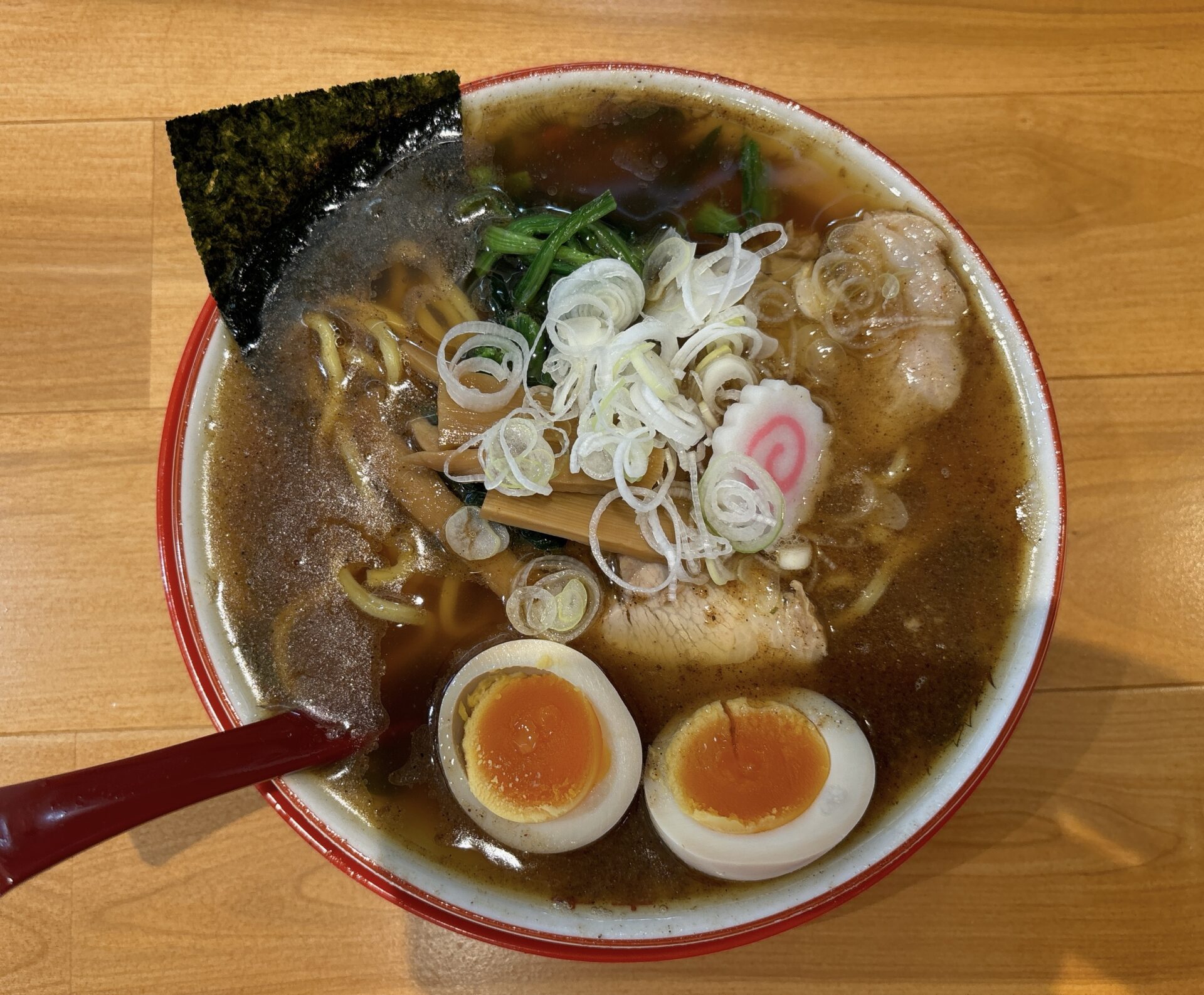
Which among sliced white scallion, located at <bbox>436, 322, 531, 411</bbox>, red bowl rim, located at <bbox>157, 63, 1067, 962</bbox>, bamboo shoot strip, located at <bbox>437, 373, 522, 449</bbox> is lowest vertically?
red bowl rim, located at <bbox>157, 63, 1067, 962</bbox>

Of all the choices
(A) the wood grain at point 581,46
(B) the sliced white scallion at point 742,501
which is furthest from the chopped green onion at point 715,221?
(B) the sliced white scallion at point 742,501

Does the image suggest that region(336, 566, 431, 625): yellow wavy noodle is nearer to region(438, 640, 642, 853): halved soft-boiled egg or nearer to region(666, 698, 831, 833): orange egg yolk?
region(438, 640, 642, 853): halved soft-boiled egg

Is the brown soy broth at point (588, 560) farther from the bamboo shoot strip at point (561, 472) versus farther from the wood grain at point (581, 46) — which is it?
the wood grain at point (581, 46)

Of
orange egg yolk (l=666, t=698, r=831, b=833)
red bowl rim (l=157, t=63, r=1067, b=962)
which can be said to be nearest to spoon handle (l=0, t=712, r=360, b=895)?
red bowl rim (l=157, t=63, r=1067, b=962)

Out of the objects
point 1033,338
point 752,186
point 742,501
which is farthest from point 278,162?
point 1033,338

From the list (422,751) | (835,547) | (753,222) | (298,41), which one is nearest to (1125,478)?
(835,547)

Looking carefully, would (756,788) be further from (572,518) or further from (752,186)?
(752,186)

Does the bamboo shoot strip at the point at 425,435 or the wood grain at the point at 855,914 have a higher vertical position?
the bamboo shoot strip at the point at 425,435
